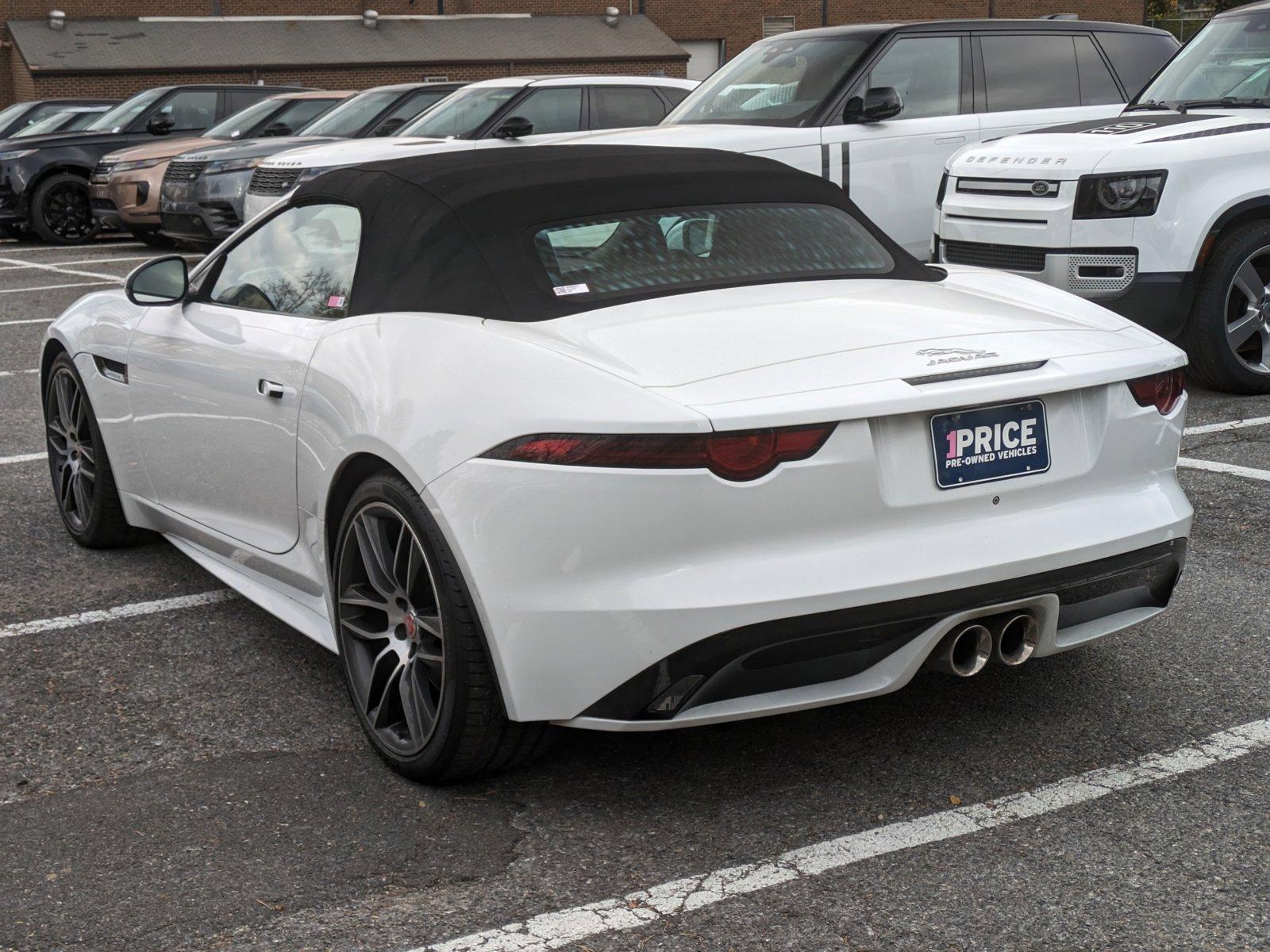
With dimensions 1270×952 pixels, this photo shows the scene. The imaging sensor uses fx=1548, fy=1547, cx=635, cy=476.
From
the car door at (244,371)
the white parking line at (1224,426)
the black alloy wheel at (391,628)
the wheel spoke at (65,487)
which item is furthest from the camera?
the white parking line at (1224,426)

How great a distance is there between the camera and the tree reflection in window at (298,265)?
4.15 metres

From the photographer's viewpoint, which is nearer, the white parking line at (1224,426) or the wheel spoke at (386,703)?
the wheel spoke at (386,703)

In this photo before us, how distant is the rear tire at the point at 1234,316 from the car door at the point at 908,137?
257 cm

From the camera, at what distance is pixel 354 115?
15.6 metres

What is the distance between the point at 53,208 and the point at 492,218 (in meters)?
16.9

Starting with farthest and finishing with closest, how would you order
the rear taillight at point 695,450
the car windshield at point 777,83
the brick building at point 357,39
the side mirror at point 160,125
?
the brick building at point 357,39
the side mirror at point 160,125
the car windshield at point 777,83
the rear taillight at point 695,450

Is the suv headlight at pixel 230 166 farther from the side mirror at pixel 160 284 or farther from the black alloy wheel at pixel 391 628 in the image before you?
the black alloy wheel at pixel 391 628

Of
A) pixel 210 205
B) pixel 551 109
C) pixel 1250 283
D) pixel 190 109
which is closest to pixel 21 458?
pixel 1250 283

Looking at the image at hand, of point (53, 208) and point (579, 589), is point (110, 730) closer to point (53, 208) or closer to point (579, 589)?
point (579, 589)

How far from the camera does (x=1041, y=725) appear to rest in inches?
151

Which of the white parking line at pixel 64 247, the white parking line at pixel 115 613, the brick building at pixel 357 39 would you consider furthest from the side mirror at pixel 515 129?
the brick building at pixel 357 39

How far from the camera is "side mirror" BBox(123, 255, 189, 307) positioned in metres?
4.90

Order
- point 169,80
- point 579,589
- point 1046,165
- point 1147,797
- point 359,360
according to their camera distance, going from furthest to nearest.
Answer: point 169,80 → point 1046,165 → point 359,360 → point 1147,797 → point 579,589

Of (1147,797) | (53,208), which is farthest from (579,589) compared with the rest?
(53,208)
